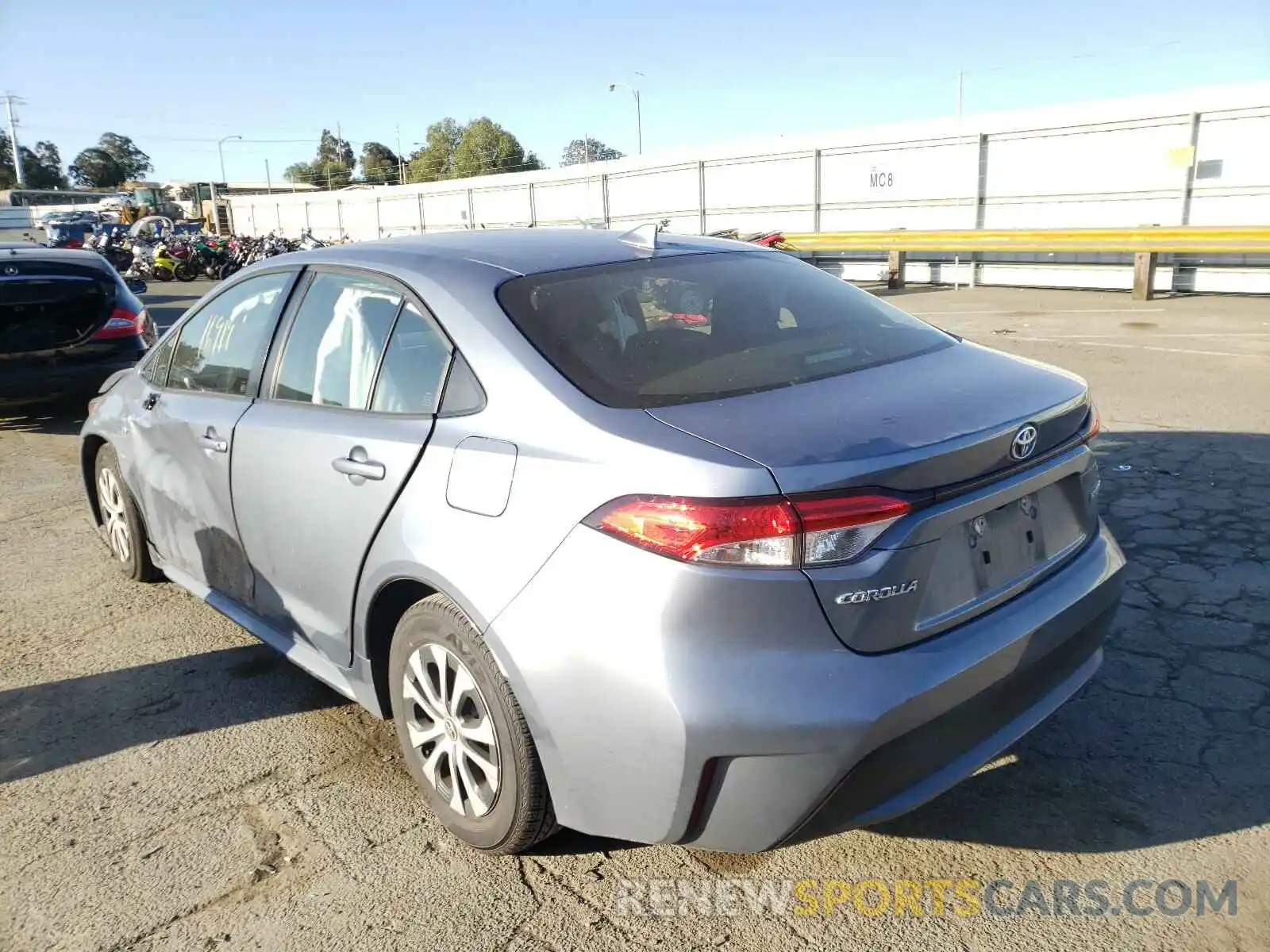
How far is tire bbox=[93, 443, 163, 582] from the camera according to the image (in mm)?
4570

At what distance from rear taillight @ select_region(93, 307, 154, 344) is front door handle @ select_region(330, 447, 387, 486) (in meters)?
6.51

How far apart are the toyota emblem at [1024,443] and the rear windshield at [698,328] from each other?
0.50m

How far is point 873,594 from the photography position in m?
2.12

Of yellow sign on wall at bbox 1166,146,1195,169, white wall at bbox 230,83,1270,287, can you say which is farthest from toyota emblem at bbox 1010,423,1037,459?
yellow sign on wall at bbox 1166,146,1195,169

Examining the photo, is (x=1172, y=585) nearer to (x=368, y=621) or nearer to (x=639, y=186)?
(x=368, y=621)

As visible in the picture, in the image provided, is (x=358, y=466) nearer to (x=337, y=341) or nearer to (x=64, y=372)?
(x=337, y=341)

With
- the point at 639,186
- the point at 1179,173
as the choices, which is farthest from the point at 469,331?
the point at 639,186

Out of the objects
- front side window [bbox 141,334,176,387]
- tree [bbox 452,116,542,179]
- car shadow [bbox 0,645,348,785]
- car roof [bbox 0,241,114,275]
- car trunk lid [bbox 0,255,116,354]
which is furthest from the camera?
tree [bbox 452,116,542,179]

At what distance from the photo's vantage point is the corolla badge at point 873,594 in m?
2.10

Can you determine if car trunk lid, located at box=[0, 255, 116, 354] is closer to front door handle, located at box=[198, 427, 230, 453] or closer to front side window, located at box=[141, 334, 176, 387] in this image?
front side window, located at box=[141, 334, 176, 387]

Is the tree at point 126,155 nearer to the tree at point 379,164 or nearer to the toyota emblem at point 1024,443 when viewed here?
the tree at point 379,164

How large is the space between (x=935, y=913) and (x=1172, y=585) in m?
2.49

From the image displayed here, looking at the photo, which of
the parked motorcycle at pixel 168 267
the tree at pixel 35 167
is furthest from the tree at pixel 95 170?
the parked motorcycle at pixel 168 267

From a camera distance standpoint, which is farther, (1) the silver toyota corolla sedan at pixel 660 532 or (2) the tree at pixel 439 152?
(2) the tree at pixel 439 152
